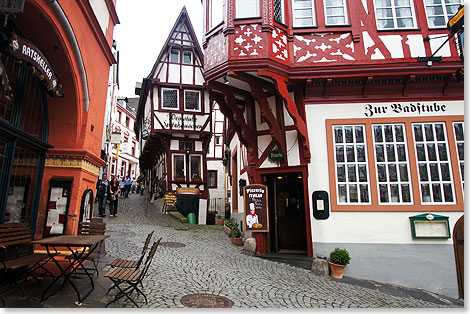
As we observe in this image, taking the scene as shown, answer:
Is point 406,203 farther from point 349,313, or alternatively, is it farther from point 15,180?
point 15,180

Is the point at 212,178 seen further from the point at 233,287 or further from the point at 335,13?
the point at 233,287

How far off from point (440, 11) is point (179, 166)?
14.2m

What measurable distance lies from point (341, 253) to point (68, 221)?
5848 millimetres

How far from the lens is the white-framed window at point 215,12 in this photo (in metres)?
8.39

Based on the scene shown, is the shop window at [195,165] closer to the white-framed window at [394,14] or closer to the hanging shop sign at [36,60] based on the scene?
the white-framed window at [394,14]

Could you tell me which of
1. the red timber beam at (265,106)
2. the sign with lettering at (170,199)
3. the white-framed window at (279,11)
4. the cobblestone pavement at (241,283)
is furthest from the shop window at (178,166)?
the white-framed window at (279,11)

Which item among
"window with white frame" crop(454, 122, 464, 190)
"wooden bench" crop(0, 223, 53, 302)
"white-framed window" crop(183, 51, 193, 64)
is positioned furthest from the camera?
"white-framed window" crop(183, 51, 193, 64)

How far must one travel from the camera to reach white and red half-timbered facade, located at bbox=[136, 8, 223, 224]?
18.1 metres

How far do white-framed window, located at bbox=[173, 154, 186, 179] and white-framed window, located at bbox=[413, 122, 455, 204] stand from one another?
1303 centimetres

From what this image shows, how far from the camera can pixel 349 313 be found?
4.67 metres

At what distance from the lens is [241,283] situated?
5.93 meters

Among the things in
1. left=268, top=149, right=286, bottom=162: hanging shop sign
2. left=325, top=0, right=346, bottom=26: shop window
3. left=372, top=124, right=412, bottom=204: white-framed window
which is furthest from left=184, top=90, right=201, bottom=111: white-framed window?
left=372, top=124, right=412, bottom=204: white-framed window

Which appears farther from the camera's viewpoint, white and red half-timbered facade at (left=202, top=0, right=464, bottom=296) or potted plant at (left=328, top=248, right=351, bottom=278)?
white and red half-timbered facade at (left=202, top=0, right=464, bottom=296)

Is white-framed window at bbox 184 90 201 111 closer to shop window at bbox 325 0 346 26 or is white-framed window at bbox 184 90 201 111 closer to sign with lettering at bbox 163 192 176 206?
sign with lettering at bbox 163 192 176 206
